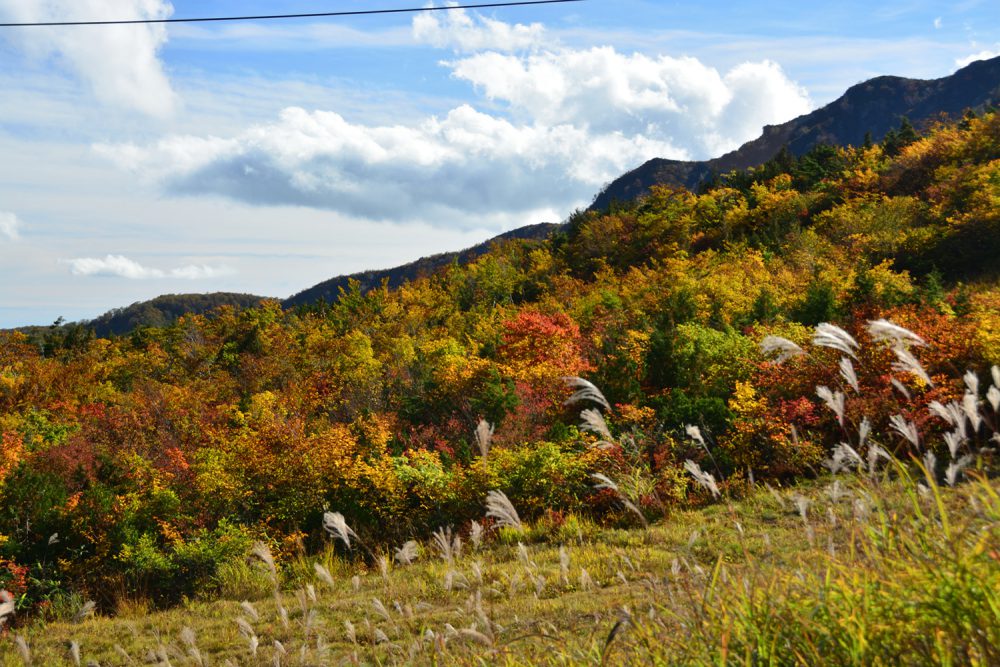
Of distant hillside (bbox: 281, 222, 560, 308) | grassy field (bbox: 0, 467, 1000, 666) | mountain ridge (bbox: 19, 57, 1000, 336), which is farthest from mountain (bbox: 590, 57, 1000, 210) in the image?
grassy field (bbox: 0, 467, 1000, 666)

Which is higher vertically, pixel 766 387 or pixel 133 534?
pixel 766 387

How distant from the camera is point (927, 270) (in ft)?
89.2

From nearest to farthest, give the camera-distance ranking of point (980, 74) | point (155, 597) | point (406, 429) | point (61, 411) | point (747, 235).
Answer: point (155, 597) → point (406, 429) → point (61, 411) → point (747, 235) → point (980, 74)

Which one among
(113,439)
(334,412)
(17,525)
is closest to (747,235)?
(334,412)

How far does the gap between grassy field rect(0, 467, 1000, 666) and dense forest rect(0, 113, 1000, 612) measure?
56cm

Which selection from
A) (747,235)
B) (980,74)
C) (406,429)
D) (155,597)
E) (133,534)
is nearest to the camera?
(155,597)

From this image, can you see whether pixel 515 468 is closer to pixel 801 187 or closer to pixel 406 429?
pixel 406 429

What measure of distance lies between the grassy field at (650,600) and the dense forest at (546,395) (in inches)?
22.2

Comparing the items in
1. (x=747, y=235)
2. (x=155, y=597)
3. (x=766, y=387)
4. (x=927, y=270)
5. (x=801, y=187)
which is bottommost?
(x=155, y=597)

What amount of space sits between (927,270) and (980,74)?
672ft

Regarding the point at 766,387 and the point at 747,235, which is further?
the point at 747,235

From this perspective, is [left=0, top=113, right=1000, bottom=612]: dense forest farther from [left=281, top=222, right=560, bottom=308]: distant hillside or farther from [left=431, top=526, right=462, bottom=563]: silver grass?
[left=281, top=222, right=560, bottom=308]: distant hillside

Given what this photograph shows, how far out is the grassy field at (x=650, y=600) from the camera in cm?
208

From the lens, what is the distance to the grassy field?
2080mm
